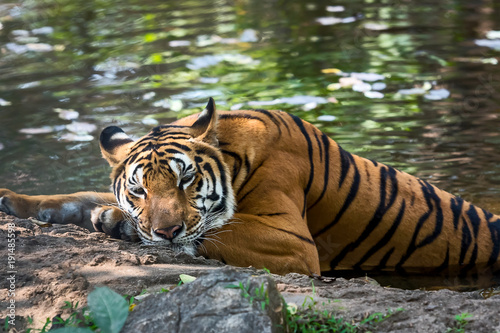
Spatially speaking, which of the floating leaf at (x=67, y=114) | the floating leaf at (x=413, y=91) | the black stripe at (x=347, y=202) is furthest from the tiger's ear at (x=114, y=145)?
the floating leaf at (x=413, y=91)

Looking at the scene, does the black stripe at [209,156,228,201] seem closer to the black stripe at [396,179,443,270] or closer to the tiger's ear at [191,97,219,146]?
the tiger's ear at [191,97,219,146]

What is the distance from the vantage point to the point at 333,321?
2410mm

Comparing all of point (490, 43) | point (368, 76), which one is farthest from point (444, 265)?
point (490, 43)

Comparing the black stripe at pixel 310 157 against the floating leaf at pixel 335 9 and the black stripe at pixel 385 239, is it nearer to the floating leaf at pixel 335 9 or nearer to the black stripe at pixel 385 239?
the black stripe at pixel 385 239

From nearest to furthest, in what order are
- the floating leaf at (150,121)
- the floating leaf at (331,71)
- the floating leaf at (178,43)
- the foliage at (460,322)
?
the foliage at (460,322) < the floating leaf at (150,121) < the floating leaf at (331,71) < the floating leaf at (178,43)

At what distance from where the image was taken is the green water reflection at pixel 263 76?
6.38 m

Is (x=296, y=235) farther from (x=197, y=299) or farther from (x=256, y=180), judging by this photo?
(x=197, y=299)

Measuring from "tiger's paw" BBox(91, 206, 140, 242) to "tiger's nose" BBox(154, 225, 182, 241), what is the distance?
0.33 m

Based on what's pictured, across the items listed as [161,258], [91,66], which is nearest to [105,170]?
[161,258]

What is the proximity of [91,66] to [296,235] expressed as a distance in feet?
23.3

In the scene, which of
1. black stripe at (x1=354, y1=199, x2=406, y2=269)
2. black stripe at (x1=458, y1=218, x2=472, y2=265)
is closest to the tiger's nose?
black stripe at (x1=354, y1=199, x2=406, y2=269)

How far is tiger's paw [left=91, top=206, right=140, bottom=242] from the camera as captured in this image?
3590 millimetres

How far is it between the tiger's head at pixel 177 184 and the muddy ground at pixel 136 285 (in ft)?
0.49

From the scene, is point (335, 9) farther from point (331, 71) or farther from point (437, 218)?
point (437, 218)
